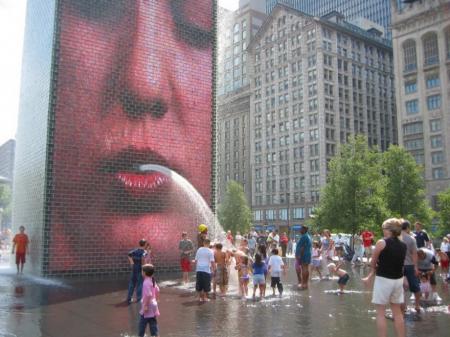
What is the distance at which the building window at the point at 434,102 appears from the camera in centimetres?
7450

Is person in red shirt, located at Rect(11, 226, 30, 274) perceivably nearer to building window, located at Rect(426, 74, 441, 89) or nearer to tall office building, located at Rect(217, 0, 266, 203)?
building window, located at Rect(426, 74, 441, 89)

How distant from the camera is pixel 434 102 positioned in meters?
75.1

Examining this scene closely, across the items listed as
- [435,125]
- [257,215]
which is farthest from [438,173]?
[257,215]

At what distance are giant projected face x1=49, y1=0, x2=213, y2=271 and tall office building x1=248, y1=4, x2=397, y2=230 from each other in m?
70.2

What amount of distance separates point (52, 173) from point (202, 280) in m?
8.20

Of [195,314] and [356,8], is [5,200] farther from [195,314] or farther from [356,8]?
[356,8]

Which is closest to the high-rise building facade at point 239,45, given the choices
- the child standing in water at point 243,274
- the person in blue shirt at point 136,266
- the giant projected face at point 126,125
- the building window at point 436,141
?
the building window at point 436,141

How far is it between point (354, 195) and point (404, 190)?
10.3 m

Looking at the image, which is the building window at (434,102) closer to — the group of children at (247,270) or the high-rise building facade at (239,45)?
the high-rise building facade at (239,45)

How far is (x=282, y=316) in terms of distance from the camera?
33.0ft

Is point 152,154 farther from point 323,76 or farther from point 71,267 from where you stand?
point 323,76

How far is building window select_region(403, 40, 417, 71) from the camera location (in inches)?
3080

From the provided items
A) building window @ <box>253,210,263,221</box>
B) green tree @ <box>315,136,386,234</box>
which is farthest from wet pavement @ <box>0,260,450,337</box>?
building window @ <box>253,210,263,221</box>

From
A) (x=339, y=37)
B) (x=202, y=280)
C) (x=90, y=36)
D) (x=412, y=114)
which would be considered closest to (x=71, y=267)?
(x=202, y=280)
